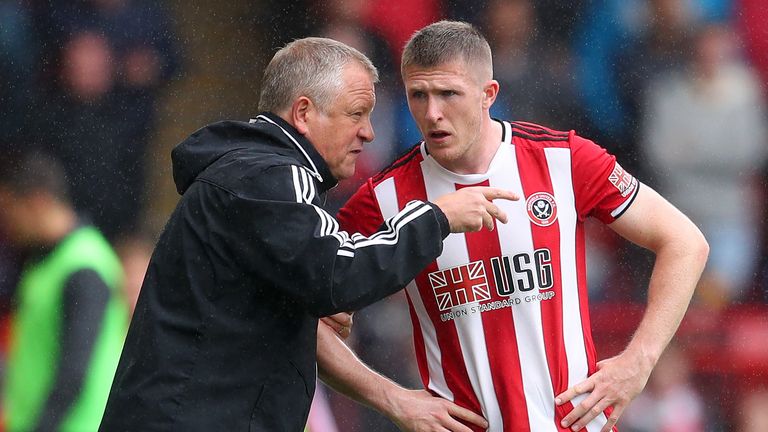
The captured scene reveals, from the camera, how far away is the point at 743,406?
176 inches

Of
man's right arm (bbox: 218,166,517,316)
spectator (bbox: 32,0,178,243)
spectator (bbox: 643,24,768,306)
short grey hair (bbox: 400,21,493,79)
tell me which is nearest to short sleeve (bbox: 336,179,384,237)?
short grey hair (bbox: 400,21,493,79)

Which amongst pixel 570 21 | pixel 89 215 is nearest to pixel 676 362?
pixel 570 21

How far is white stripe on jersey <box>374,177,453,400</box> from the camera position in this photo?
2963mm

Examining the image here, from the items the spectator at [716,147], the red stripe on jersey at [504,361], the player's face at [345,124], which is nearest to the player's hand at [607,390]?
the red stripe on jersey at [504,361]

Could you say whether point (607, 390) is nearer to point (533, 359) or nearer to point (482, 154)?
point (533, 359)

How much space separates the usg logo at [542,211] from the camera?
291cm

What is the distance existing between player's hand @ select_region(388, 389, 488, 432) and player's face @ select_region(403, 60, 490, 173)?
62 centimetres

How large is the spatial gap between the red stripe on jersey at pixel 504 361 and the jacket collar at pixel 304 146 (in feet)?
1.57

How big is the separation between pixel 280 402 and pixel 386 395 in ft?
1.80

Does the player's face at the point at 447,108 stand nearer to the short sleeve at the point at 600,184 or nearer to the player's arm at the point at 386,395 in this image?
the short sleeve at the point at 600,184

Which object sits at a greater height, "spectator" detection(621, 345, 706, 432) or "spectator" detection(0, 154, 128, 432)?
"spectator" detection(0, 154, 128, 432)

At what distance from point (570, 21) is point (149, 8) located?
1.66 m

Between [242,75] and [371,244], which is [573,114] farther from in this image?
[371,244]

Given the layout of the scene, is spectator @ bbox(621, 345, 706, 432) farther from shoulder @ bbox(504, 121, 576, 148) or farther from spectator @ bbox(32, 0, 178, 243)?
spectator @ bbox(32, 0, 178, 243)
